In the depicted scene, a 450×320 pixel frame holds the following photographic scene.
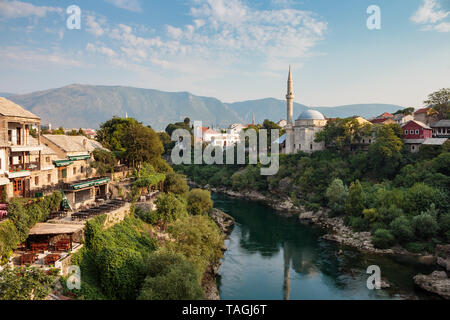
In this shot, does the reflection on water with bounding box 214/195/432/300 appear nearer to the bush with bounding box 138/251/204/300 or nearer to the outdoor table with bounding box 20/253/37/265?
the bush with bounding box 138/251/204/300

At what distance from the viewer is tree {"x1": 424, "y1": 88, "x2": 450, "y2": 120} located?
131ft

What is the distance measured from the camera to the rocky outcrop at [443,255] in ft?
69.8

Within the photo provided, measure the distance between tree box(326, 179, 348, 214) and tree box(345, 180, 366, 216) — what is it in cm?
181

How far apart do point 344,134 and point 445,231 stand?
62.7 ft

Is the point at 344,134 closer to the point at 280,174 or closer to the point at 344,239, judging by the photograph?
the point at 280,174

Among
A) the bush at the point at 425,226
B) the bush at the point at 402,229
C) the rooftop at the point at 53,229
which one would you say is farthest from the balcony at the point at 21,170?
the bush at the point at 425,226

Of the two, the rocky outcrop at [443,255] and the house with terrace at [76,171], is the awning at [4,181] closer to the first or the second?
the house with terrace at [76,171]

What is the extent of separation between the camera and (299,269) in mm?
21703

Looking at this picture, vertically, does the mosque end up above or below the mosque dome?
below

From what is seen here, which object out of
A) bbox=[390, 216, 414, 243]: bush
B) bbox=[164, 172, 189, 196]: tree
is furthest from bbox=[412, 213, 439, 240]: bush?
bbox=[164, 172, 189, 196]: tree

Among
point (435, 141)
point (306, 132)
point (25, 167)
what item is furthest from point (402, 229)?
point (25, 167)

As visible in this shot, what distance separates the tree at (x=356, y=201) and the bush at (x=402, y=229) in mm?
4425

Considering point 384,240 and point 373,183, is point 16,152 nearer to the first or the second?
point 384,240
